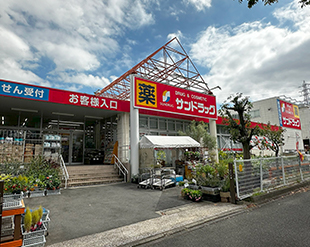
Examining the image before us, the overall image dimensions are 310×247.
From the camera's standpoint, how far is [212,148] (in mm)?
15211

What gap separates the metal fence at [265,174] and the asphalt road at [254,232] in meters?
1.09

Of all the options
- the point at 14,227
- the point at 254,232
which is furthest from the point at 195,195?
the point at 14,227

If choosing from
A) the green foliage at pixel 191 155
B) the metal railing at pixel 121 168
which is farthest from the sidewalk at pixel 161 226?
the green foliage at pixel 191 155

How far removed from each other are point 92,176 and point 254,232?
331 inches

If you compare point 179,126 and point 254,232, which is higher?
point 179,126

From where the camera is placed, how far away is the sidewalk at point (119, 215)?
3938 mm

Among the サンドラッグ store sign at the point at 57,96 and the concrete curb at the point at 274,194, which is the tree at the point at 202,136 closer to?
the サンドラッグ store sign at the point at 57,96

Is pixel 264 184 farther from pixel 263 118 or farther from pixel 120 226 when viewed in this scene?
pixel 263 118

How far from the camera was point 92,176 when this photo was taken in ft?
34.2

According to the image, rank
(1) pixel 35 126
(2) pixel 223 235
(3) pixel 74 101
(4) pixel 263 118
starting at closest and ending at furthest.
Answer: (2) pixel 223 235
(3) pixel 74 101
(1) pixel 35 126
(4) pixel 263 118

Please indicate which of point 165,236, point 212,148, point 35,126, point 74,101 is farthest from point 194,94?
point 165,236

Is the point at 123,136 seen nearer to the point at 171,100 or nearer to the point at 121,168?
the point at 121,168

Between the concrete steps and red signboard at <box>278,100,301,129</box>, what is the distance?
26.6 m

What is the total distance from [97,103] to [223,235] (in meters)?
9.64
